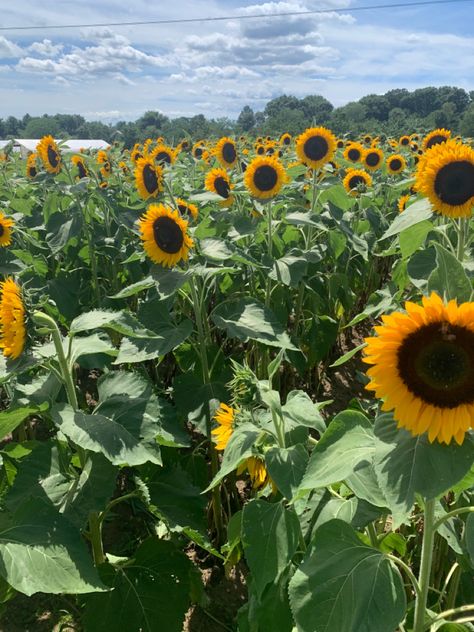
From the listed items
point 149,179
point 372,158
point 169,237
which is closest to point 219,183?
point 149,179

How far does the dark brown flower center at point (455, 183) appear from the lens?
276cm

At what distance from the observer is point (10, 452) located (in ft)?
7.88

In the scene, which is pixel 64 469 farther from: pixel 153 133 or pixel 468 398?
pixel 153 133

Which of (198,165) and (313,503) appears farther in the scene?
(198,165)

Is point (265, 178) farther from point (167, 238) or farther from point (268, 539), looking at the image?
point (268, 539)

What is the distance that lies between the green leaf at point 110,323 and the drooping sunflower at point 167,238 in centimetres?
100

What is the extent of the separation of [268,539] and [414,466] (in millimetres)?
759

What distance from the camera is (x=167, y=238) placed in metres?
3.14

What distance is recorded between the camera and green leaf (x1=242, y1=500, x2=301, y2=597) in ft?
5.89

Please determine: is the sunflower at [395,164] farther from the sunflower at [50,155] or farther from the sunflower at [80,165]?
the sunflower at [50,155]

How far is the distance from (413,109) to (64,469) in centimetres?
6245

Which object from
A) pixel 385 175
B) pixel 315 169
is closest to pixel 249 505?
pixel 315 169

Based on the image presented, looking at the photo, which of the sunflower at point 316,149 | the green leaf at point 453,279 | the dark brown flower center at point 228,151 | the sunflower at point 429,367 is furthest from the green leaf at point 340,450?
the dark brown flower center at point 228,151

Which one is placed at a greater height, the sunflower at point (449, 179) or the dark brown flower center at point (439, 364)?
the sunflower at point (449, 179)
